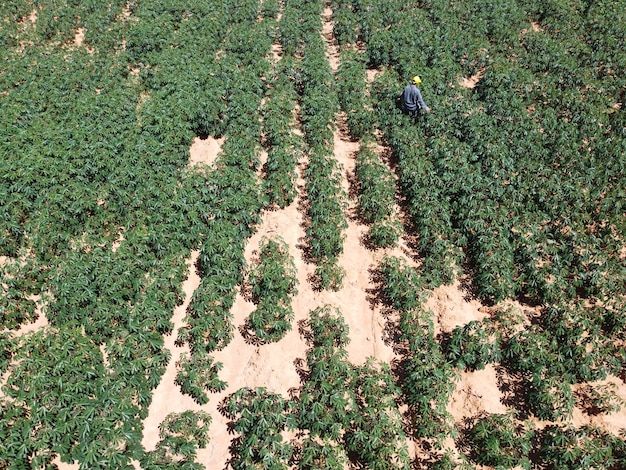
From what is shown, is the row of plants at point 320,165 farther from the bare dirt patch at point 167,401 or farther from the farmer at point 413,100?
the bare dirt patch at point 167,401

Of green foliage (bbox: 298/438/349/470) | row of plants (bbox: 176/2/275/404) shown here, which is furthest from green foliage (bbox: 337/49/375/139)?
green foliage (bbox: 298/438/349/470)

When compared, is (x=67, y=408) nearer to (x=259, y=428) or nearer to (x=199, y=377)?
(x=199, y=377)

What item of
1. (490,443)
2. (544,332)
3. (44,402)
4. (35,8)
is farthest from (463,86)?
(35,8)

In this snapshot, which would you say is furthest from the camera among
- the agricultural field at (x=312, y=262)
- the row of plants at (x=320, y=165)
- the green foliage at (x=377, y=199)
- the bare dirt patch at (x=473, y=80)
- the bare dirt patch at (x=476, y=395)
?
the bare dirt patch at (x=473, y=80)

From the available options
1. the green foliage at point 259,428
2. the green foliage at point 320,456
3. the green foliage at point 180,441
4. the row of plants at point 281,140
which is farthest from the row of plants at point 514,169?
the green foliage at point 180,441

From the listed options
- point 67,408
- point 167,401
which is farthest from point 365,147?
point 67,408

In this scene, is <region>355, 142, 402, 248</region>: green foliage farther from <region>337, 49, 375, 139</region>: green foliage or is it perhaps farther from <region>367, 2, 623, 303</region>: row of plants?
<region>337, 49, 375, 139</region>: green foliage

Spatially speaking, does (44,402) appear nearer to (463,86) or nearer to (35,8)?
(463,86)

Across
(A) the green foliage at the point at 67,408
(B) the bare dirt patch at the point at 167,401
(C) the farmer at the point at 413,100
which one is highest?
(C) the farmer at the point at 413,100
